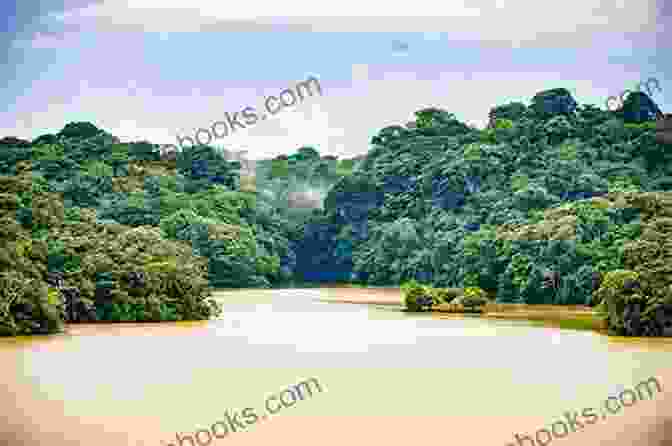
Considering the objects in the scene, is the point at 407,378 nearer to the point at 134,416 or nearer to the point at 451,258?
the point at 134,416

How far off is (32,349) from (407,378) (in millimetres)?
8374

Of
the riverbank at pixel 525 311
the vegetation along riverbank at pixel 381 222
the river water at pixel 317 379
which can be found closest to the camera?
the river water at pixel 317 379

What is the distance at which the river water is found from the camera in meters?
16.4

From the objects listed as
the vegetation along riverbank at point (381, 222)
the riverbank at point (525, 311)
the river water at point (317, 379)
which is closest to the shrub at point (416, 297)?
the vegetation along riverbank at point (381, 222)

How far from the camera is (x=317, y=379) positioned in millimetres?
21031

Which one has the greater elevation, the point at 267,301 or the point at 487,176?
the point at 487,176

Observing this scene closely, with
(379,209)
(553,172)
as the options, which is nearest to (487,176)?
(553,172)

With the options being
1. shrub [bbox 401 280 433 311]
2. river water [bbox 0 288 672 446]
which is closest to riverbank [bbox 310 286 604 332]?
shrub [bbox 401 280 433 311]

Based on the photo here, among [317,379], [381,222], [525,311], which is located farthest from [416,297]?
[381,222]

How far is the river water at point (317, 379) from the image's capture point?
16.4 metres

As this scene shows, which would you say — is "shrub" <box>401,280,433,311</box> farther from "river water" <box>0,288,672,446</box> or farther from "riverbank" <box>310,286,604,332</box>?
"river water" <box>0,288,672,446</box>

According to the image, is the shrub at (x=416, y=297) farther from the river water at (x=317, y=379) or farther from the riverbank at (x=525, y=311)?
the river water at (x=317, y=379)

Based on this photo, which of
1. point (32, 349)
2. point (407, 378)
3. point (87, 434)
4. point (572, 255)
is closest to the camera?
point (87, 434)

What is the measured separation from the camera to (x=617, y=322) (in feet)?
92.3
